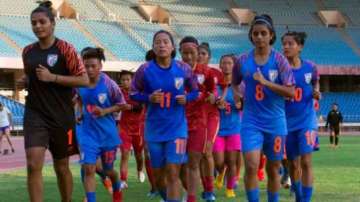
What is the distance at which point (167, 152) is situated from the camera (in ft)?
27.9

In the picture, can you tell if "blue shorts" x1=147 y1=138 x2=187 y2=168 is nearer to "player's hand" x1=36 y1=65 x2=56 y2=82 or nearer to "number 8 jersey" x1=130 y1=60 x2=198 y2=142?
"number 8 jersey" x1=130 y1=60 x2=198 y2=142

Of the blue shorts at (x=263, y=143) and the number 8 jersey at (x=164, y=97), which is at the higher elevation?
the number 8 jersey at (x=164, y=97)

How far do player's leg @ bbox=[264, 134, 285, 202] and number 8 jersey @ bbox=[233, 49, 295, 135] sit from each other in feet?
0.30

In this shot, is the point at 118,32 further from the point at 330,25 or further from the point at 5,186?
the point at 5,186

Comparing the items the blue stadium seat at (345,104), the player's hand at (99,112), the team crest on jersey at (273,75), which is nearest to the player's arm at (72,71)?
the player's hand at (99,112)

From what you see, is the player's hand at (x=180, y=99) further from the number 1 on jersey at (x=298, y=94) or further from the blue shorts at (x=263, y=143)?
the number 1 on jersey at (x=298, y=94)

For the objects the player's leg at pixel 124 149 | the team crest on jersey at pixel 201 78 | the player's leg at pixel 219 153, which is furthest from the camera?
the player's leg at pixel 124 149

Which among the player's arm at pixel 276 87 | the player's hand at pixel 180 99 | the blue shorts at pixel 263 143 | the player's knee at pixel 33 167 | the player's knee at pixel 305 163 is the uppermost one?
the player's arm at pixel 276 87

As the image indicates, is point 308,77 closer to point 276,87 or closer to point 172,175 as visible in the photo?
→ point 276,87

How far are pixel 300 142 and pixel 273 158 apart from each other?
116 centimetres

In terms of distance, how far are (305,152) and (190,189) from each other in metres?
1.50

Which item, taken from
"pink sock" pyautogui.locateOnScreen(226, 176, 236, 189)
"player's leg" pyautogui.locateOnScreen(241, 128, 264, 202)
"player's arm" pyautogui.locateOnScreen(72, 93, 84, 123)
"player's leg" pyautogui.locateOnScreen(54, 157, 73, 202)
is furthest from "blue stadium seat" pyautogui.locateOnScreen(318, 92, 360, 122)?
"player's leg" pyautogui.locateOnScreen(54, 157, 73, 202)

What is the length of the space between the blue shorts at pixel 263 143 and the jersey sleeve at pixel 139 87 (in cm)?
117

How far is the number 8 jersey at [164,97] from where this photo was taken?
8.48 meters
